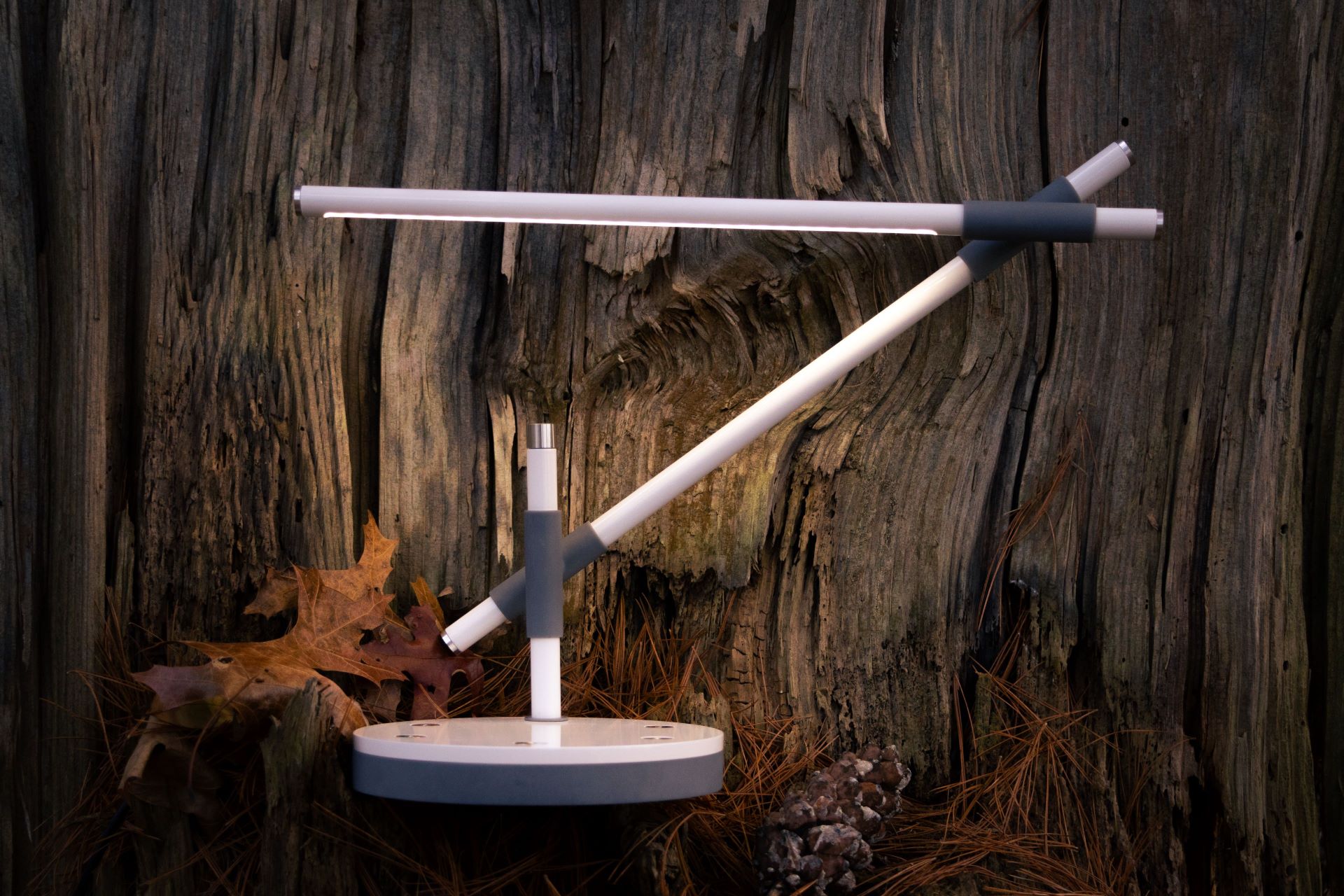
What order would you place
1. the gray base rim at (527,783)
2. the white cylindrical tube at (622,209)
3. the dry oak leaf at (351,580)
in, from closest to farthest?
the gray base rim at (527,783) < the white cylindrical tube at (622,209) < the dry oak leaf at (351,580)

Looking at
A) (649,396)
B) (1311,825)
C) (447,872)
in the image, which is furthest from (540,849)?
(1311,825)

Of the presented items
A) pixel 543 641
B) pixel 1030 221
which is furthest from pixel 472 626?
pixel 1030 221

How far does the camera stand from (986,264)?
1492 millimetres

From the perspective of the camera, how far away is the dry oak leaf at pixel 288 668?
1.34m

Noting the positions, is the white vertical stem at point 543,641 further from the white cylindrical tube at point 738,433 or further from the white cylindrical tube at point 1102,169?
the white cylindrical tube at point 1102,169

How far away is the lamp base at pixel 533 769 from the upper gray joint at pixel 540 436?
0.36 m

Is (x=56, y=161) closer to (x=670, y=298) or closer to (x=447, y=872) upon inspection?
(x=670, y=298)

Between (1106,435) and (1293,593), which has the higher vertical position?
(1106,435)

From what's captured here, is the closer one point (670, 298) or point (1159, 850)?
point (1159, 850)

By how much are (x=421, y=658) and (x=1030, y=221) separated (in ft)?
3.31

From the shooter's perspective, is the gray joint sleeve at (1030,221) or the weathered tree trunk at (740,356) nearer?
the gray joint sleeve at (1030,221)

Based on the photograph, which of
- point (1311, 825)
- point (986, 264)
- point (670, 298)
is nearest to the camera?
point (986, 264)

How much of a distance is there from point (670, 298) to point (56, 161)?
3.15 feet

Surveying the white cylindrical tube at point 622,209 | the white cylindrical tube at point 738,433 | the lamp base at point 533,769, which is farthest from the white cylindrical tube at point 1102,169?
the lamp base at point 533,769
